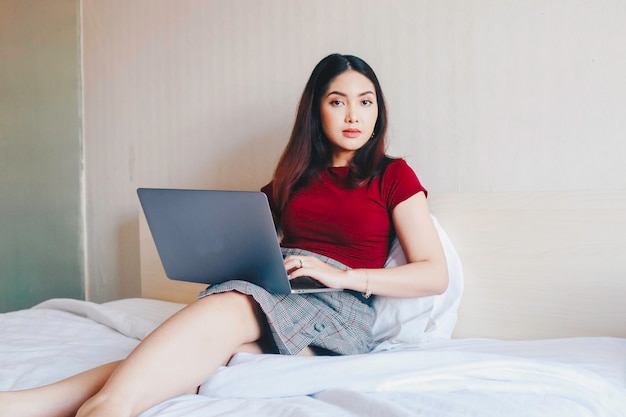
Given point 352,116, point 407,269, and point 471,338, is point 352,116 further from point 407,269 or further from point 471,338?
point 471,338

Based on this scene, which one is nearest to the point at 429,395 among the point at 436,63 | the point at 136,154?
the point at 436,63

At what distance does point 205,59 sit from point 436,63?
2.85ft

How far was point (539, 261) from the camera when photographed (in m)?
1.37

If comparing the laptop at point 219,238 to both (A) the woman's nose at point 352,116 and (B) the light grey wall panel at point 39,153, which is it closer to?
(A) the woman's nose at point 352,116

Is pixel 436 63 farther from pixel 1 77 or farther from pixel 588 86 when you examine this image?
pixel 1 77

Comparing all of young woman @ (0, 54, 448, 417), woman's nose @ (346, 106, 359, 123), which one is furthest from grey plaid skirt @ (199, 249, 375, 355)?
woman's nose @ (346, 106, 359, 123)

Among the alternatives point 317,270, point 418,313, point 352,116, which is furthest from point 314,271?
point 352,116

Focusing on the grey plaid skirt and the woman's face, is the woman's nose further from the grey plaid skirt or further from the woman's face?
the grey plaid skirt

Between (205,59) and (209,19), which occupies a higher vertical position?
(209,19)

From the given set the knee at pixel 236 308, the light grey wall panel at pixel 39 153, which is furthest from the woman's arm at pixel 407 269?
the light grey wall panel at pixel 39 153

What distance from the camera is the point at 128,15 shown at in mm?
2336

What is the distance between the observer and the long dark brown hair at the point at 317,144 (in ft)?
4.81

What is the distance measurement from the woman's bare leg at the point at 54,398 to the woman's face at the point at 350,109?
738 millimetres

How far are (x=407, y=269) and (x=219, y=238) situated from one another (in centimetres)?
40
